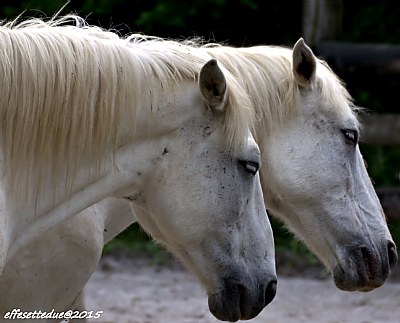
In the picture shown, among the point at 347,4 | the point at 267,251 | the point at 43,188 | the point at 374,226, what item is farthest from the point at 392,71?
the point at 43,188

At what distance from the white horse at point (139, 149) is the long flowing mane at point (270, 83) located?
679 mm

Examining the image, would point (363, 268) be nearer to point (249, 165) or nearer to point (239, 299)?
point (239, 299)

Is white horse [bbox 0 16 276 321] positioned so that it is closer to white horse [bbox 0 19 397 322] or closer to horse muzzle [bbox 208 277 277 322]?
horse muzzle [bbox 208 277 277 322]

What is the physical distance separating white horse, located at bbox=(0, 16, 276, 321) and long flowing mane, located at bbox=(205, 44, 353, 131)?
68cm

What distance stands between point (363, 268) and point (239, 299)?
3.03 ft

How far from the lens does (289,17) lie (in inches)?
331

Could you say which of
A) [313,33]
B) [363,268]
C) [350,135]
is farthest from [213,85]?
[313,33]

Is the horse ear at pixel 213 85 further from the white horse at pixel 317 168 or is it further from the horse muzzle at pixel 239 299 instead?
the white horse at pixel 317 168

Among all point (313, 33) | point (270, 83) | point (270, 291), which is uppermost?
point (270, 83)

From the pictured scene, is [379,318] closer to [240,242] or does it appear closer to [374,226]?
[374,226]

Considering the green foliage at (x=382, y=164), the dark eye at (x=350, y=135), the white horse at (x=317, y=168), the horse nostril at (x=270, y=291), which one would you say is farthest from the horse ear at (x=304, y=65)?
the green foliage at (x=382, y=164)

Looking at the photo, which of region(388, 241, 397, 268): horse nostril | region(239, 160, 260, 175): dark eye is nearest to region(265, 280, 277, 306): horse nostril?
region(239, 160, 260, 175): dark eye

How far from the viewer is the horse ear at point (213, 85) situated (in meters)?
2.75

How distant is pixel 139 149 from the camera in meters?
2.79
